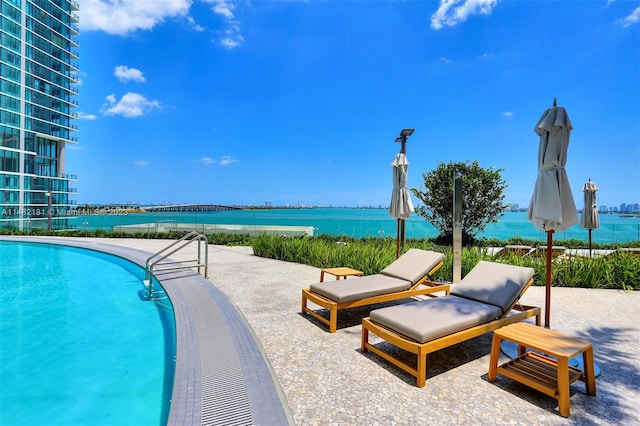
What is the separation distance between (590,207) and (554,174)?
7.80m

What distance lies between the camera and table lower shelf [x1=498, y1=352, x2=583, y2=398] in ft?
7.56

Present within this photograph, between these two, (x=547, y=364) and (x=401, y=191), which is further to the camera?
(x=401, y=191)

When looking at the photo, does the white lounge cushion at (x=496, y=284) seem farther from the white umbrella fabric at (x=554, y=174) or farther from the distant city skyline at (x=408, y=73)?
the distant city skyline at (x=408, y=73)

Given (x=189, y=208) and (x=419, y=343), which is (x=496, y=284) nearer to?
(x=419, y=343)

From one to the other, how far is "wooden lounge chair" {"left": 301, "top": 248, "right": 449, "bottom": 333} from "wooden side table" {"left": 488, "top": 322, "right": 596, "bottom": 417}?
1.59 m

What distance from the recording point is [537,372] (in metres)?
2.53

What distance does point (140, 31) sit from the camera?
15891 mm

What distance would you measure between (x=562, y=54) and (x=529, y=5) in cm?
186

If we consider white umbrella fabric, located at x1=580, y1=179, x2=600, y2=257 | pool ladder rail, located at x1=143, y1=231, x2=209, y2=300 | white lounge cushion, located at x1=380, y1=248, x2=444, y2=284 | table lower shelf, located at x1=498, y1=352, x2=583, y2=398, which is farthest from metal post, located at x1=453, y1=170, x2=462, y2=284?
white umbrella fabric, located at x1=580, y1=179, x2=600, y2=257

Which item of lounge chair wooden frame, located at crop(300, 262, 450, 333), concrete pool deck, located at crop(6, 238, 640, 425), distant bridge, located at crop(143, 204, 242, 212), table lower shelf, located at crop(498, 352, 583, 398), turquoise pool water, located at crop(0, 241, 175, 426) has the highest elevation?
distant bridge, located at crop(143, 204, 242, 212)

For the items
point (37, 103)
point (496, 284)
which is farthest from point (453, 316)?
point (37, 103)

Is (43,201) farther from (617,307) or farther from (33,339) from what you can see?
(617,307)

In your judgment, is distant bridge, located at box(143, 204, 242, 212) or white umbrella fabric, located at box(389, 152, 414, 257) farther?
distant bridge, located at box(143, 204, 242, 212)

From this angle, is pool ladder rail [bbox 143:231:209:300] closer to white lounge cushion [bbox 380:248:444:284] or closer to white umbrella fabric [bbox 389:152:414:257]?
white lounge cushion [bbox 380:248:444:284]
